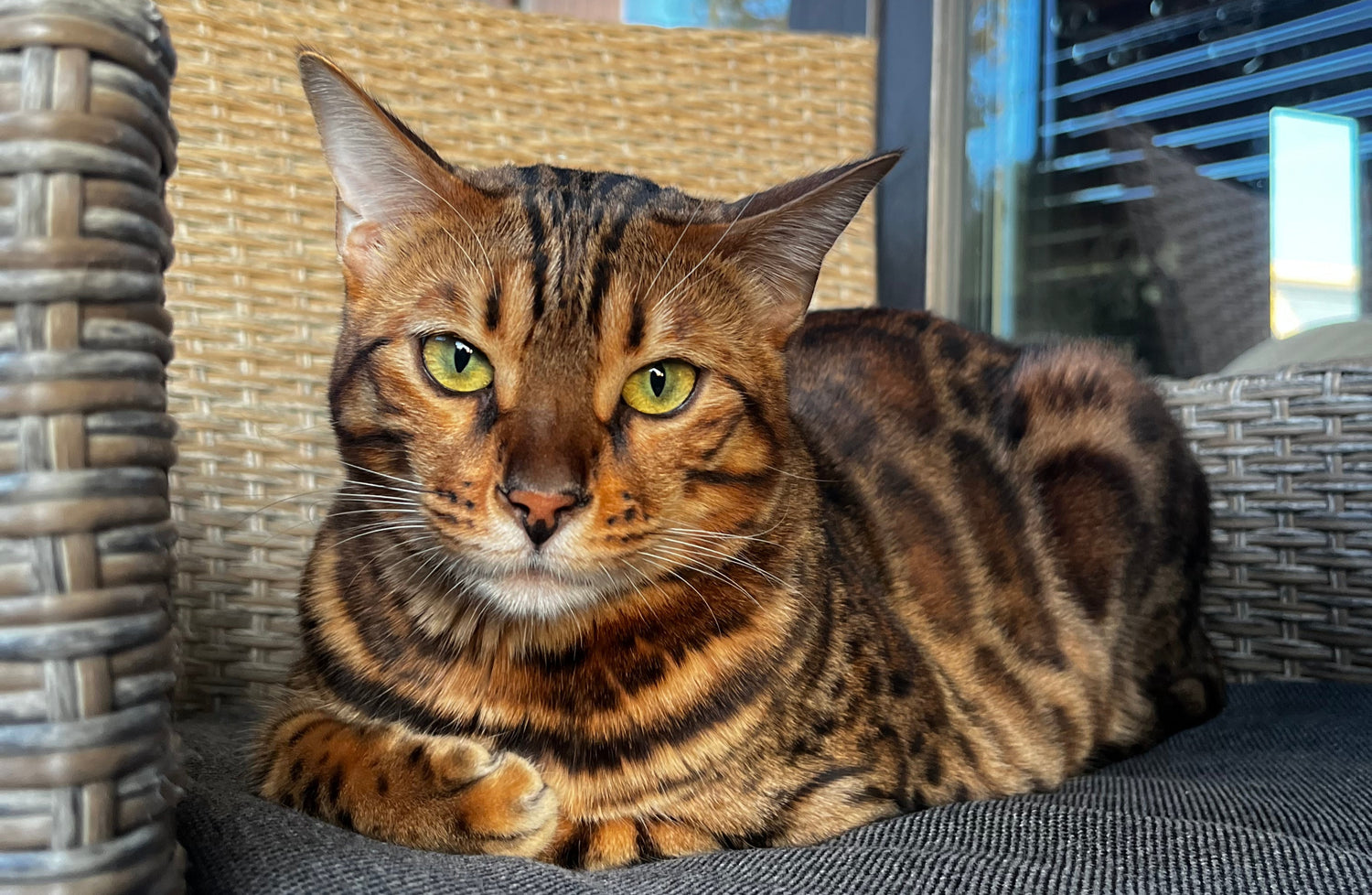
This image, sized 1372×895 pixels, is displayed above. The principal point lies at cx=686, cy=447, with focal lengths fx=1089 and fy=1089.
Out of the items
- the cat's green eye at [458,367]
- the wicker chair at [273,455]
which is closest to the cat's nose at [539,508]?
the cat's green eye at [458,367]

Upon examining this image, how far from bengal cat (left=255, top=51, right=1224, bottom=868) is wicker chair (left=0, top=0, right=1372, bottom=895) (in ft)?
0.28

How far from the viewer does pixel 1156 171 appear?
8.88 feet

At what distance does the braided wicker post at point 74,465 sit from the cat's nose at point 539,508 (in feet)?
1.07

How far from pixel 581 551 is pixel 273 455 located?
4.08ft

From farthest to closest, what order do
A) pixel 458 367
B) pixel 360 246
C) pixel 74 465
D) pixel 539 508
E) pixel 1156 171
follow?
pixel 1156 171 → pixel 360 246 → pixel 458 367 → pixel 539 508 → pixel 74 465

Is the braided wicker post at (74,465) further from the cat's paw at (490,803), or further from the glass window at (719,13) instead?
the glass window at (719,13)

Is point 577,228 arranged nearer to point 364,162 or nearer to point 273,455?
point 364,162

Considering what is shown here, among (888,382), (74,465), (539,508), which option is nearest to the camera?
(74,465)

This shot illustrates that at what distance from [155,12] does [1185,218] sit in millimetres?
2515

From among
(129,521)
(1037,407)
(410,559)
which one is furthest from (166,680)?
(1037,407)

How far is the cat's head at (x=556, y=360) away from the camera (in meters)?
1.00

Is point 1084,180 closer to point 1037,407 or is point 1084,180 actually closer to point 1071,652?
point 1037,407

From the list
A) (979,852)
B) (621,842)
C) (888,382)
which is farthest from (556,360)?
(888,382)

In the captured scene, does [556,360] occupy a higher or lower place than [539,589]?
higher
